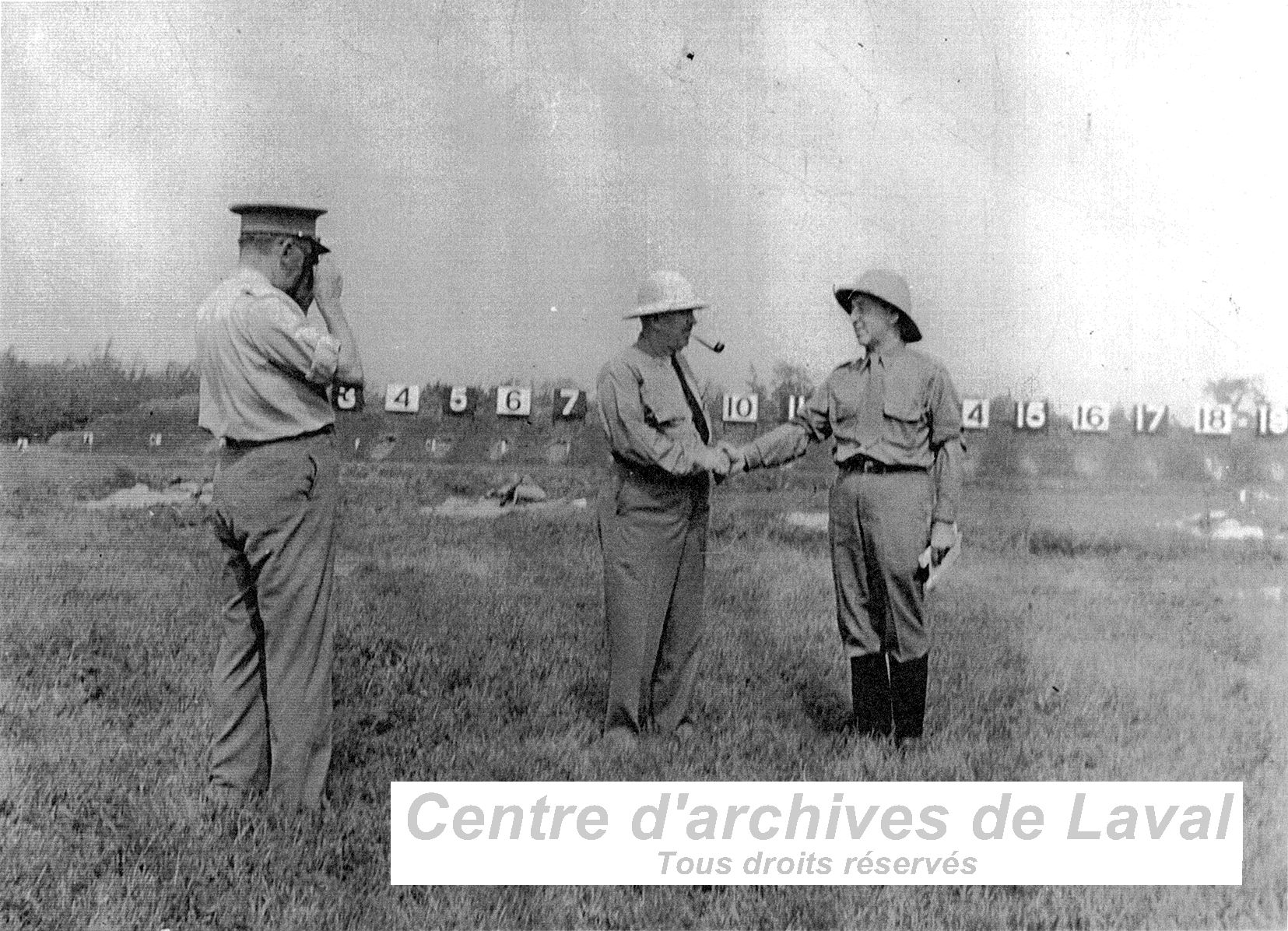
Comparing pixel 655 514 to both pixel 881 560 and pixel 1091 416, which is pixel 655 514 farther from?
pixel 1091 416

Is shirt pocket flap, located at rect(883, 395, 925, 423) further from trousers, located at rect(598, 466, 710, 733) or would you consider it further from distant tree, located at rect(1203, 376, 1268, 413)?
distant tree, located at rect(1203, 376, 1268, 413)

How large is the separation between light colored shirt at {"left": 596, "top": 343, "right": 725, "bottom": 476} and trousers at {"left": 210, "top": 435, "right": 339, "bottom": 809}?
1.27 m

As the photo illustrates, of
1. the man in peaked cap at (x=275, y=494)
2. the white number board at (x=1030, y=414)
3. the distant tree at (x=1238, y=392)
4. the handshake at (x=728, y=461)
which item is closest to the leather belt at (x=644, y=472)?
the handshake at (x=728, y=461)

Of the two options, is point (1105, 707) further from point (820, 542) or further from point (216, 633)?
point (216, 633)

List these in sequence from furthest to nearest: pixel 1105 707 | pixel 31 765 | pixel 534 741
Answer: pixel 1105 707, pixel 534 741, pixel 31 765

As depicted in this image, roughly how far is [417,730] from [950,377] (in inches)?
119

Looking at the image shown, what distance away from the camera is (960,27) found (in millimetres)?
5340

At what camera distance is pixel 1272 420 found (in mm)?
5691

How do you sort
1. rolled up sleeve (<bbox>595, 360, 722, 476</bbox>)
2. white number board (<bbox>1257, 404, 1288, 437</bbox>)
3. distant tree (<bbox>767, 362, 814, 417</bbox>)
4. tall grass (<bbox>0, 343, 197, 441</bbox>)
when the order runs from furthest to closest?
distant tree (<bbox>767, 362, 814, 417</bbox>), white number board (<bbox>1257, 404, 1288, 437</bbox>), tall grass (<bbox>0, 343, 197, 441</bbox>), rolled up sleeve (<bbox>595, 360, 722, 476</bbox>)

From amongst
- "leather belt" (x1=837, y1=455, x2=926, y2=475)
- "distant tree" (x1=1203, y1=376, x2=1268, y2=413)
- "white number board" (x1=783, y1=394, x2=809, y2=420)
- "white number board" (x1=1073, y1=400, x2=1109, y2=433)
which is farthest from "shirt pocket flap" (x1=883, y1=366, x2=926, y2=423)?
"distant tree" (x1=1203, y1=376, x2=1268, y2=413)

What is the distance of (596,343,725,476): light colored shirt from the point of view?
16.1ft

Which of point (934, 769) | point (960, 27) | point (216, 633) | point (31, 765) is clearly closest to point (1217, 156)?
point (960, 27)

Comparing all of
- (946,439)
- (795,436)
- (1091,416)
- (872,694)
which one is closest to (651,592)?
(795,436)

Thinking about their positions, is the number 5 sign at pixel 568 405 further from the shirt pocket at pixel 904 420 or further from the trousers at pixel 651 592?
the shirt pocket at pixel 904 420
